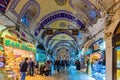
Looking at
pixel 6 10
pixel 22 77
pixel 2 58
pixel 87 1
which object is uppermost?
pixel 87 1

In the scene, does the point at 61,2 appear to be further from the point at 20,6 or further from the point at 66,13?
the point at 20,6

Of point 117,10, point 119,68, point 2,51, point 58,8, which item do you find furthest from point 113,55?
point 58,8

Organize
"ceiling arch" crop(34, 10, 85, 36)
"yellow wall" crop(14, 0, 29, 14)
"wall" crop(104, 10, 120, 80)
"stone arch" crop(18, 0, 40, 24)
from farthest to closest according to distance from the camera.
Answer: "ceiling arch" crop(34, 10, 85, 36) → "stone arch" crop(18, 0, 40, 24) → "yellow wall" crop(14, 0, 29, 14) → "wall" crop(104, 10, 120, 80)

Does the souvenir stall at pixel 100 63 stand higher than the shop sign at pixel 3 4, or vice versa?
the shop sign at pixel 3 4

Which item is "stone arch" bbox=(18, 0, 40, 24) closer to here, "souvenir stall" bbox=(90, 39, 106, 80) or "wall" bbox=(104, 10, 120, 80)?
"souvenir stall" bbox=(90, 39, 106, 80)

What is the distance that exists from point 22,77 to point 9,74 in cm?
190

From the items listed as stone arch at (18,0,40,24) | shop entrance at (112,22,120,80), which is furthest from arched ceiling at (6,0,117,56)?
shop entrance at (112,22,120,80)

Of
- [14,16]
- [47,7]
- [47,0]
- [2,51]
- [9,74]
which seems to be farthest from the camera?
[47,7]

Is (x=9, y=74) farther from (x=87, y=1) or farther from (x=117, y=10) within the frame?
(x=87, y=1)

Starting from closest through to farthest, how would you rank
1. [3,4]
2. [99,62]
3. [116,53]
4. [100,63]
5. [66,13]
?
[116,53]
[3,4]
[100,63]
[99,62]
[66,13]

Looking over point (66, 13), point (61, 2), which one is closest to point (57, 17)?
point (66, 13)

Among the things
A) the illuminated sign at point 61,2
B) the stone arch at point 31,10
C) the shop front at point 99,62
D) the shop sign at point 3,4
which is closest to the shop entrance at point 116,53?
the shop front at point 99,62

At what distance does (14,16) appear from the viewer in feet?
41.5

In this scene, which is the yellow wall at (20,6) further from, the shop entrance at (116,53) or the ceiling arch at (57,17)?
the shop entrance at (116,53)
